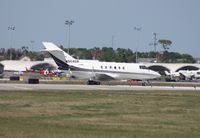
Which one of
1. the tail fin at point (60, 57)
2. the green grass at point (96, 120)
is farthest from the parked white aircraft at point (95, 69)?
the green grass at point (96, 120)

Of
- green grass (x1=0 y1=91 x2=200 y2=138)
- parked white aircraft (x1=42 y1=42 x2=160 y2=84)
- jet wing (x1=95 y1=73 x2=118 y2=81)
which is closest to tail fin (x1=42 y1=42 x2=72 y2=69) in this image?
parked white aircraft (x1=42 y1=42 x2=160 y2=84)

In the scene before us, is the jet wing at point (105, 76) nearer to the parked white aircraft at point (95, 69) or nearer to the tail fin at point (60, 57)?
the parked white aircraft at point (95, 69)

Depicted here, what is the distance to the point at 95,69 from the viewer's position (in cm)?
8312

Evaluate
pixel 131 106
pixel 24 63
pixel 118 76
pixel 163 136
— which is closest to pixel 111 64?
pixel 118 76

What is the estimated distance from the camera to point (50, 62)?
182 meters

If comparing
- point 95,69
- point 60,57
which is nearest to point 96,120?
point 95,69

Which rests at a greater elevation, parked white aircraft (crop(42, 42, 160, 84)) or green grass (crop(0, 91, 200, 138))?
parked white aircraft (crop(42, 42, 160, 84))

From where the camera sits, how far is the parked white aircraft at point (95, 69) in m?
82.7

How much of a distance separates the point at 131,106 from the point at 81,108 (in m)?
3.82

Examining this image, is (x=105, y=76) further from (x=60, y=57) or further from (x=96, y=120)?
(x=96, y=120)

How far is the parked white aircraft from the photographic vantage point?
271ft

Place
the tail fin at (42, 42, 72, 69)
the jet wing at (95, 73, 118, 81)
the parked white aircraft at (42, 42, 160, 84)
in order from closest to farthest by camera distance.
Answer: the parked white aircraft at (42, 42, 160, 84) < the jet wing at (95, 73, 118, 81) < the tail fin at (42, 42, 72, 69)

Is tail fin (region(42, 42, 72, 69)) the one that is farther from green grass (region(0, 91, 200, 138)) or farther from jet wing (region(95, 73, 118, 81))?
green grass (region(0, 91, 200, 138))

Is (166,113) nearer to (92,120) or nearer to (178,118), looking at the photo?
(178,118)
